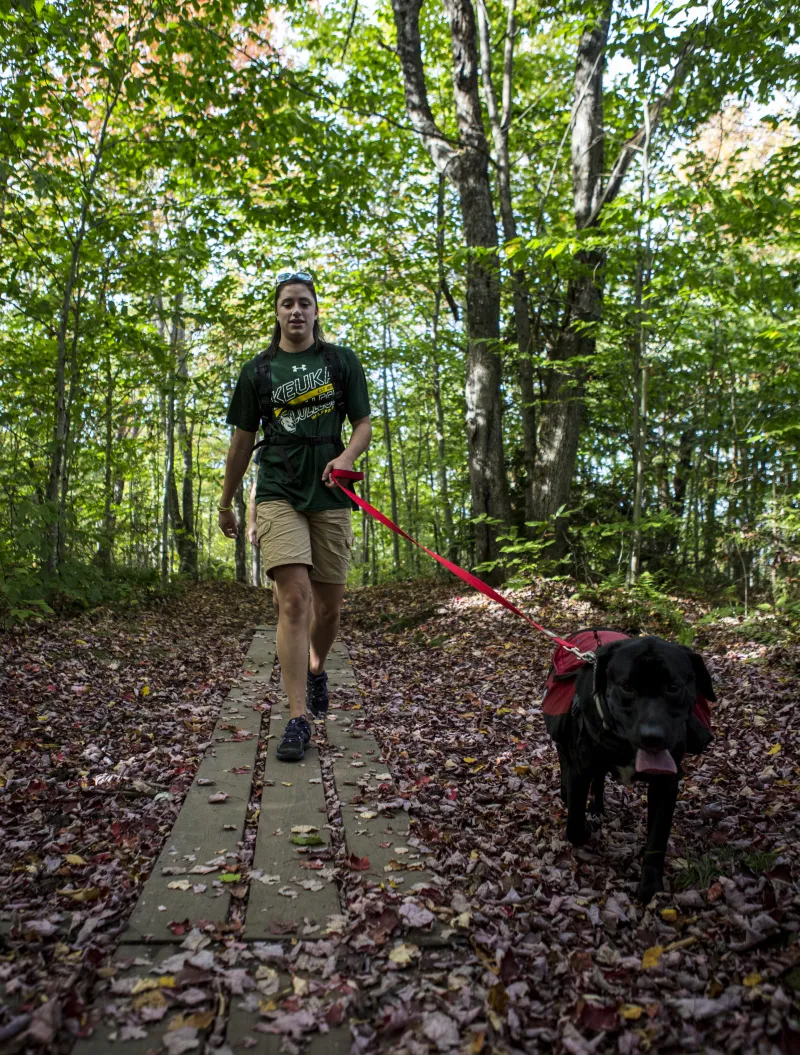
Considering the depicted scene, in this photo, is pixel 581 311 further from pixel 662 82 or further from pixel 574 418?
pixel 662 82

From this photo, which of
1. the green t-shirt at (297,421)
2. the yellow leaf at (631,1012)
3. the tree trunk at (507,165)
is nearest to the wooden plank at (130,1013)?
the yellow leaf at (631,1012)

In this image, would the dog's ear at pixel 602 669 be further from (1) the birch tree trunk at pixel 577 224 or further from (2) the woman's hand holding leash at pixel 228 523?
(1) the birch tree trunk at pixel 577 224

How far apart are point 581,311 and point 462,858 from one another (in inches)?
305

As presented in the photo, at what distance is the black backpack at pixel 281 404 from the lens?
4203 mm

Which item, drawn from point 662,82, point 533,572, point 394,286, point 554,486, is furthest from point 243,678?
point 394,286

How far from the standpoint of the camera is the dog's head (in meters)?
2.36

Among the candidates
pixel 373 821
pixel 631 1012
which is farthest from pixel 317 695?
pixel 631 1012

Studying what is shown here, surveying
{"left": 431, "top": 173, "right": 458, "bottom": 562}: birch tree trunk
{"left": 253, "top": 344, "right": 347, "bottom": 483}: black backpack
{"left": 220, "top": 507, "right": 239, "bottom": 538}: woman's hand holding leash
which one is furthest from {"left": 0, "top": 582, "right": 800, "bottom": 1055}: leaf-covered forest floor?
{"left": 431, "top": 173, "right": 458, "bottom": 562}: birch tree trunk

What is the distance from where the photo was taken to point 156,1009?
192 cm

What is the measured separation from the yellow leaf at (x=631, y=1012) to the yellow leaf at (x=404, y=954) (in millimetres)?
614

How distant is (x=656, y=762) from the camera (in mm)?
2352

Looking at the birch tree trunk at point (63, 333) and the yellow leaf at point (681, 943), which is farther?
the birch tree trunk at point (63, 333)

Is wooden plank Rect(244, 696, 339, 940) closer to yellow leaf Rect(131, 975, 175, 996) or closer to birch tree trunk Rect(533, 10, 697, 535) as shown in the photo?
yellow leaf Rect(131, 975, 175, 996)

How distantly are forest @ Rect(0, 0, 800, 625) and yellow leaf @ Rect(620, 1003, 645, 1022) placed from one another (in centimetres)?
544
